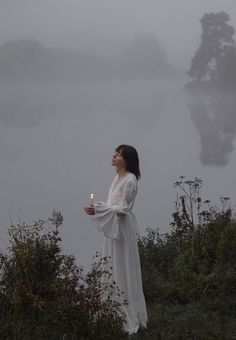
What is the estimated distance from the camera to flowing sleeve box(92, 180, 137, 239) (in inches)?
267

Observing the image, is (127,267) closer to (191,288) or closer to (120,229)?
(120,229)

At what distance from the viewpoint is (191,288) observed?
8.49m

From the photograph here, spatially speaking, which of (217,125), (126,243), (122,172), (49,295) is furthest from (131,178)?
(217,125)

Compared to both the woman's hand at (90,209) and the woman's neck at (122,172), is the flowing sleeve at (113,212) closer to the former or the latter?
the woman's hand at (90,209)

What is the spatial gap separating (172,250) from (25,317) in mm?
3547

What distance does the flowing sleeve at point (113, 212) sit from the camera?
677 centimetres

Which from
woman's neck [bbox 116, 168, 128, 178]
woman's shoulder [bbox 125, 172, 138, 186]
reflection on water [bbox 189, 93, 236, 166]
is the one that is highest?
reflection on water [bbox 189, 93, 236, 166]

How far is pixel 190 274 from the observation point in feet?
28.4

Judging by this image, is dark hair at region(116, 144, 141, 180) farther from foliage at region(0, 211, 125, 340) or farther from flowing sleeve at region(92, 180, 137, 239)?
foliage at region(0, 211, 125, 340)

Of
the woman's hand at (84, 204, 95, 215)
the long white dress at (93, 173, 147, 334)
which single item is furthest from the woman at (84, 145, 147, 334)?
the woman's hand at (84, 204, 95, 215)

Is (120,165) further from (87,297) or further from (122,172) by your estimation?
(87,297)

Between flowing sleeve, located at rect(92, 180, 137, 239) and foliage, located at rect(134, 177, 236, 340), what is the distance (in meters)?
0.95

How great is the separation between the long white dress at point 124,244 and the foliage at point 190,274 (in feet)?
0.99

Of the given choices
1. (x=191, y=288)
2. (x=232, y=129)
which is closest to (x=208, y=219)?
(x=191, y=288)
